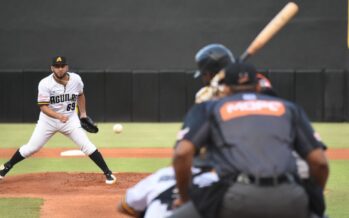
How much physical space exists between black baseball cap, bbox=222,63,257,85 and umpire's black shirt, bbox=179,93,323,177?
10 cm

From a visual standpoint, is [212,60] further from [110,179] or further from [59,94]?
[59,94]

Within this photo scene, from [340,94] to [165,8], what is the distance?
194 inches

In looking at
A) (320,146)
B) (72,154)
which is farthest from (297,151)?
(72,154)

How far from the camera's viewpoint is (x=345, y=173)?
1143 cm

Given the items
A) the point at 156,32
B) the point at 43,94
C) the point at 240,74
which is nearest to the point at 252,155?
the point at 240,74

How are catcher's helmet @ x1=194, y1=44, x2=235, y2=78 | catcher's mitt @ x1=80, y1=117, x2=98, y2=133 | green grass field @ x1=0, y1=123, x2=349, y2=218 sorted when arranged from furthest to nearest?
catcher's mitt @ x1=80, y1=117, x2=98, y2=133, green grass field @ x1=0, y1=123, x2=349, y2=218, catcher's helmet @ x1=194, y1=44, x2=235, y2=78

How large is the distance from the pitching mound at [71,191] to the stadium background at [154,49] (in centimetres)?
862

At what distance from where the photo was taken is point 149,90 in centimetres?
1977

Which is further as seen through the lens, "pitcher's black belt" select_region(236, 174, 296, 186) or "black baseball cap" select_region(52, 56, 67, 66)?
"black baseball cap" select_region(52, 56, 67, 66)

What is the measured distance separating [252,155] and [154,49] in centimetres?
1630

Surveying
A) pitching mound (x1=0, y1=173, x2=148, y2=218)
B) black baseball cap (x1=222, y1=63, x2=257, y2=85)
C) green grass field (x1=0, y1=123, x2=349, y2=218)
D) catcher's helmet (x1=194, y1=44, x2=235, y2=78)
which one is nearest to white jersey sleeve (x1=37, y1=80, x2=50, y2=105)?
pitching mound (x1=0, y1=173, x2=148, y2=218)

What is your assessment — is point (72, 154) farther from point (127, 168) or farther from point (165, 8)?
point (165, 8)

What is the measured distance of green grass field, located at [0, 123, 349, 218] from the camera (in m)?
8.80

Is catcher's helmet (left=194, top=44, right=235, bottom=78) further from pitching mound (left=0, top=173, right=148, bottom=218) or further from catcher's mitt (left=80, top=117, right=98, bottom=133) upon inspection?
catcher's mitt (left=80, top=117, right=98, bottom=133)
